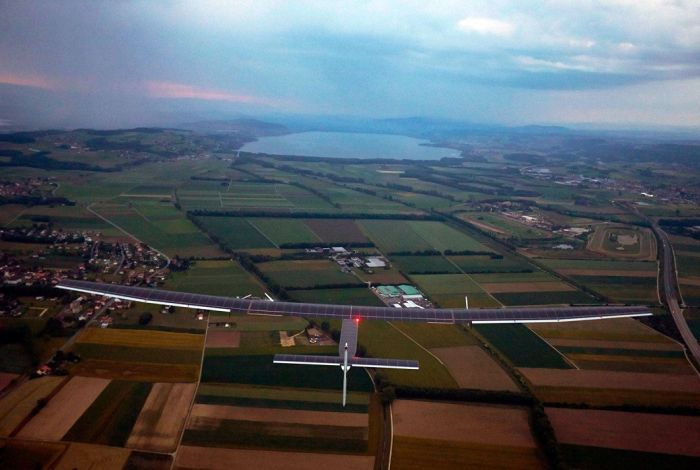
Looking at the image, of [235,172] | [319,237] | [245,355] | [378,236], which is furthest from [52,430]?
[235,172]

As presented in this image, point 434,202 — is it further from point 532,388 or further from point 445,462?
point 445,462

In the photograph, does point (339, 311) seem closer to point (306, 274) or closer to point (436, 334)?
point (436, 334)

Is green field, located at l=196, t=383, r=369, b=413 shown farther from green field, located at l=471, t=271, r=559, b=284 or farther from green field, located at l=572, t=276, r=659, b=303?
green field, located at l=572, t=276, r=659, b=303

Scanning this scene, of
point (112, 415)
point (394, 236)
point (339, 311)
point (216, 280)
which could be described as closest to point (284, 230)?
point (394, 236)

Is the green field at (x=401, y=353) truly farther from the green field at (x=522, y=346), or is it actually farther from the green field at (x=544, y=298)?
the green field at (x=544, y=298)

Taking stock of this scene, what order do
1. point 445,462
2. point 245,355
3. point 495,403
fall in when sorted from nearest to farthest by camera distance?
point 445,462 → point 495,403 → point 245,355
